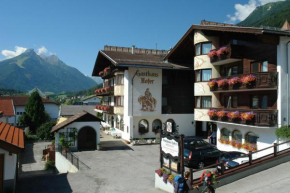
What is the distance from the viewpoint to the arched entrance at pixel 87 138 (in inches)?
1006

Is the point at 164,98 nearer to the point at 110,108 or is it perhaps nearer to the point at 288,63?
the point at 110,108

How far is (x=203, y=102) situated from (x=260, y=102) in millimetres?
6989

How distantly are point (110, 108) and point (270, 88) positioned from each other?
2191 centimetres

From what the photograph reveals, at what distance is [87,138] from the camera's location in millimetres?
25719

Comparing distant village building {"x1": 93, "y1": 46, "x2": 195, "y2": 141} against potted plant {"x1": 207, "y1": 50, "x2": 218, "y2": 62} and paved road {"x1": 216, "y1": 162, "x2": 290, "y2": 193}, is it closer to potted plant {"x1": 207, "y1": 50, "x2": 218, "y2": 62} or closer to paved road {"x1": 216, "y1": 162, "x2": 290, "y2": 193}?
potted plant {"x1": 207, "y1": 50, "x2": 218, "y2": 62}

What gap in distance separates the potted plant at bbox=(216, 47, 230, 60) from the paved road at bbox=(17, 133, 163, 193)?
10528mm

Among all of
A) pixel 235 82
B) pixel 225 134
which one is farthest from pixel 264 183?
pixel 225 134

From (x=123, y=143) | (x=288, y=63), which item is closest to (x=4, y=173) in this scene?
(x=123, y=143)

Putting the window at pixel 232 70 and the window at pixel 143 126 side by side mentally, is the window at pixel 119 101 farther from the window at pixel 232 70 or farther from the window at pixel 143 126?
the window at pixel 232 70

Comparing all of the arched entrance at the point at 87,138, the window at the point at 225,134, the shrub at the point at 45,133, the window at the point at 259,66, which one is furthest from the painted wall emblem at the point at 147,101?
the shrub at the point at 45,133

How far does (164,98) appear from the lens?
32625 mm

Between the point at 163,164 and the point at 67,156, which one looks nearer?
the point at 163,164

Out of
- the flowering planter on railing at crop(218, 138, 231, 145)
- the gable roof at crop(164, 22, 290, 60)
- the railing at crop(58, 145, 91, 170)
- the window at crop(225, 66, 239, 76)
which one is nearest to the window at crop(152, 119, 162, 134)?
the gable roof at crop(164, 22, 290, 60)

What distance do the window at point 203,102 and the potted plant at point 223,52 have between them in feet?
16.0
